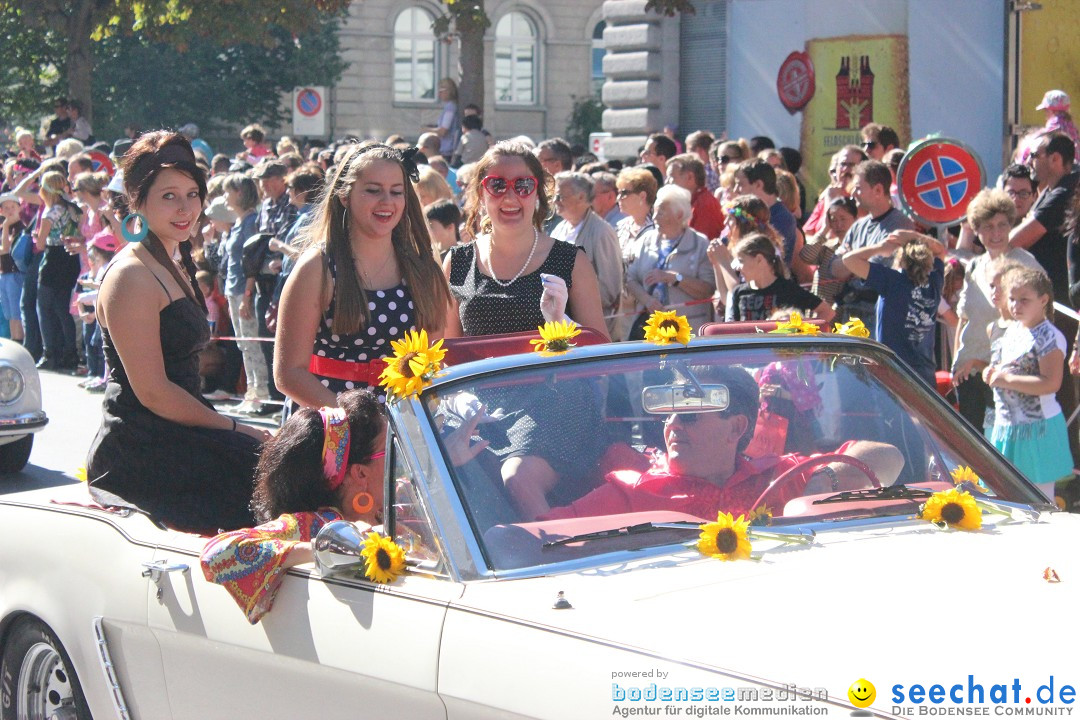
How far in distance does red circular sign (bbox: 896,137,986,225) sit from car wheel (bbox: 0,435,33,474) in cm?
612

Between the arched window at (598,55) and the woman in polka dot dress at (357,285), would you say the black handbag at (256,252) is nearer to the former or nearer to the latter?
the woman in polka dot dress at (357,285)

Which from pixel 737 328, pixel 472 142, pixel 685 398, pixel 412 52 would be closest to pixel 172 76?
pixel 412 52

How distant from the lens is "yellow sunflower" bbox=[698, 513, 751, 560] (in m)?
3.29

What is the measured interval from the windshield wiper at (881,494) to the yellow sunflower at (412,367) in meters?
1.04

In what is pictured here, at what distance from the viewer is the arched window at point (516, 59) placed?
44.1 metres

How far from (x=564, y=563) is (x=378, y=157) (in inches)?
92.9

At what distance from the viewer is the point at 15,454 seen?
32.8 ft

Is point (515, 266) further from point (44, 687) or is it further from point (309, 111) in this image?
point (309, 111)

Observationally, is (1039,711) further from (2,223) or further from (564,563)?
(2,223)

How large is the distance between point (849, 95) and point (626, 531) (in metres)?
13.6

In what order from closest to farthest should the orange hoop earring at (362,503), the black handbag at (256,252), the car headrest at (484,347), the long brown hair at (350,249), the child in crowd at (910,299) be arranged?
the orange hoop earring at (362,503), the car headrest at (484,347), the long brown hair at (350,249), the child in crowd at (910,299), the black handbag at (256,252)

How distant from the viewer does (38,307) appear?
1497 cm

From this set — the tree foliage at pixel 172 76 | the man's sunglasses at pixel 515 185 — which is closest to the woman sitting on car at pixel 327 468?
the man's sunglasses at pixel 515 185

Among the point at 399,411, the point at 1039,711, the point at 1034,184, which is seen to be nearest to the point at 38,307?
the point at 1034,184
